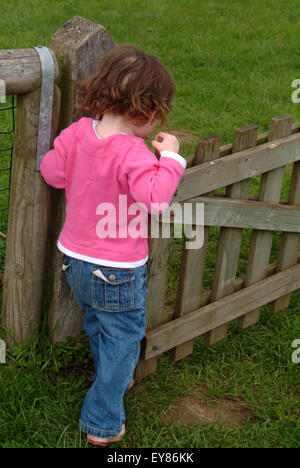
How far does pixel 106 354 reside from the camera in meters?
2.52

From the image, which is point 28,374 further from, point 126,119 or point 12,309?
point 126,119

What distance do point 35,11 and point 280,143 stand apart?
6.02m

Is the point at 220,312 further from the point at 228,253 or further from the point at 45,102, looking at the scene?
the point at 45,102

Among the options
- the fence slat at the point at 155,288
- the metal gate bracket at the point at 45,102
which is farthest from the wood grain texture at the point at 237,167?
the metal gate bracket at the point at 45,102

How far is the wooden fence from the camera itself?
2.48 m

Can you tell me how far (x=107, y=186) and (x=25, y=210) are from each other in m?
0.55

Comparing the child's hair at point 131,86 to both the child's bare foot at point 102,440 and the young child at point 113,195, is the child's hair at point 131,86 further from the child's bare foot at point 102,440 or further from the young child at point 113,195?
the child's bare foot at point 102,440

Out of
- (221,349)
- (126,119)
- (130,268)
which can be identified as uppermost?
(126,119)

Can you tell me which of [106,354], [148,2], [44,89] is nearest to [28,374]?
[106,354]

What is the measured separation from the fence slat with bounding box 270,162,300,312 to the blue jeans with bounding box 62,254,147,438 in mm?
1206

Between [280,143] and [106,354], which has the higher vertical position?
[280,143]

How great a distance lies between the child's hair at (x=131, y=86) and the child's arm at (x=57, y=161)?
0.65 feet

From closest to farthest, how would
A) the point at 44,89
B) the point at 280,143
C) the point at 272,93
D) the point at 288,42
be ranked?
1. the point at 44,89
2. the point at 280,143
3. the point at 272,93
4. the point at 288,42

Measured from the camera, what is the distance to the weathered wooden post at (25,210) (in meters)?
2.35
